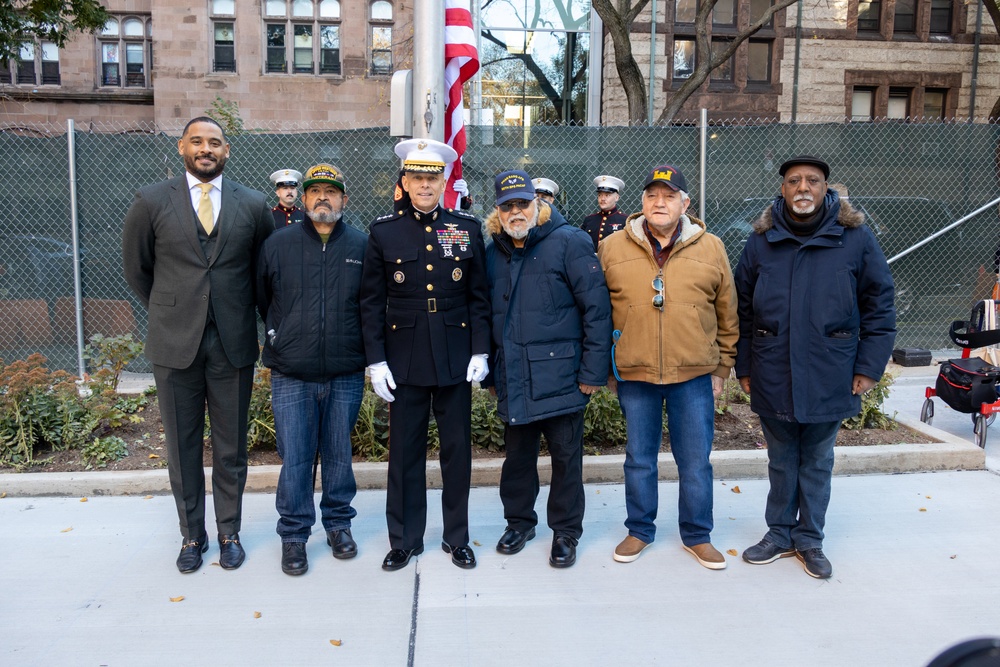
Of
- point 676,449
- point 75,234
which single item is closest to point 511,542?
point 676,449

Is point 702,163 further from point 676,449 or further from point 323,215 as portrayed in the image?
point 323,215

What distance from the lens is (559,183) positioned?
8602 millimetres

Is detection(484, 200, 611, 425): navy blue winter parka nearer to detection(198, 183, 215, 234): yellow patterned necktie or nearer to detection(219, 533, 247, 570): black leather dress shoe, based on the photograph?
detection(198, 183, 215, 234): yellow patterned necktie

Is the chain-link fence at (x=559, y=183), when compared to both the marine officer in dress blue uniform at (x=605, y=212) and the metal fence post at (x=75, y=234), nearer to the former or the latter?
the metal fence post at (x=75, y=234)

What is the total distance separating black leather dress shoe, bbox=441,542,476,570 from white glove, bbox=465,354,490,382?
93cm

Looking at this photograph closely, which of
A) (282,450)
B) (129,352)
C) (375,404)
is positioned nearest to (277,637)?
(282,450)

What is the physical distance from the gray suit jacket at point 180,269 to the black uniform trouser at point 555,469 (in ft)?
5.17

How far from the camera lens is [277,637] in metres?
3.55

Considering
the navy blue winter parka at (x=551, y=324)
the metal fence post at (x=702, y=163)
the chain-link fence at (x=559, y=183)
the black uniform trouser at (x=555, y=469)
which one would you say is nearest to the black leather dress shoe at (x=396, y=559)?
the black uniform trouser at (x=555, y=469)

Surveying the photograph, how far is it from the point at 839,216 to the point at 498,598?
257 cm

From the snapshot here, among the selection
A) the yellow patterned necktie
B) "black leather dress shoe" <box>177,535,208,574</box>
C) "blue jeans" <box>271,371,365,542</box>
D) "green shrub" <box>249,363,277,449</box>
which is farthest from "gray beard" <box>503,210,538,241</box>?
"green shrub" <box>249,363,277,449</box>

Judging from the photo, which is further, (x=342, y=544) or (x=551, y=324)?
(x=342, y=544)

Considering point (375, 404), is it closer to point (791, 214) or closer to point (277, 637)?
point (277, 637)

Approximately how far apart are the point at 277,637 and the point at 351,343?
Answer: 1494mm
